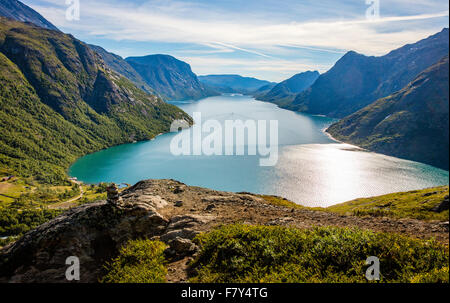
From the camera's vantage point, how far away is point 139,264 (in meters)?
10.4

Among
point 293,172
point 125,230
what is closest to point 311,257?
point 125,230

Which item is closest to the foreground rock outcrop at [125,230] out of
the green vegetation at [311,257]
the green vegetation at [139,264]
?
the green vegetation at [139,264]

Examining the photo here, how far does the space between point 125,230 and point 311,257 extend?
941 cm

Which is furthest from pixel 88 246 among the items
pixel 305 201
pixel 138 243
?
pixel 305 201

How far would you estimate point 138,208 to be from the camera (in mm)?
13953

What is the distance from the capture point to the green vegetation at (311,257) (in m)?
8.33

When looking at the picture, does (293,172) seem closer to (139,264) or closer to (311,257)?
(311,257)

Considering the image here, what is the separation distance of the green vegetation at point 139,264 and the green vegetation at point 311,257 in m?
1.57

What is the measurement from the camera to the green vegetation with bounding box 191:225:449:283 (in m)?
8.33

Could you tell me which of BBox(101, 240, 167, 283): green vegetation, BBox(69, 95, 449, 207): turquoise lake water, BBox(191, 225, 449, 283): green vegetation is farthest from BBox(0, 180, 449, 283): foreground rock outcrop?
BBox(69, 95, 449, 207): turquoise lake water

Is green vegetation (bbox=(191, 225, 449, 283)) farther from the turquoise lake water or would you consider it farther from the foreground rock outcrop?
the turquoise lake water

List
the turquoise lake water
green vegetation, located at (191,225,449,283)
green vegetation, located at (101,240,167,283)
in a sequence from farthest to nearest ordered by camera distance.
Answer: the turquoise lake water
green vegetation, located at (101,240,167,283)
green vegetation, located at (191,225,449,283)

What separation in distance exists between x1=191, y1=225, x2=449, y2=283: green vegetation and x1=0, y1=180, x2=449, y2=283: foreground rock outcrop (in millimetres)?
1449
